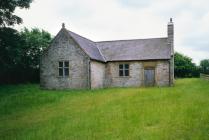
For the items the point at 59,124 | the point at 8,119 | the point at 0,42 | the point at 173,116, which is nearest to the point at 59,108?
the point at 8,119

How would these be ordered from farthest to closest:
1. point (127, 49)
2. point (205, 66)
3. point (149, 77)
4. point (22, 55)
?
point (205, 66) < point (22, 55) < point (127, 49) < point (149, 77)

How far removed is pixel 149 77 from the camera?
34.4 m

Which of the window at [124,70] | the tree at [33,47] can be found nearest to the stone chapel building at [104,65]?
the window at [124,70]

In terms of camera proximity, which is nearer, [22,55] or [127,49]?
[127,49]

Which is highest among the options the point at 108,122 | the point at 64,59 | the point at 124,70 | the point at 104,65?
the point at 64,59

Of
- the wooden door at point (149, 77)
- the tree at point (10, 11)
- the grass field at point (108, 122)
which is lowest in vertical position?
the grass field at point (108, 122)

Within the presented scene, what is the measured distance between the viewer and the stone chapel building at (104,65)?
32500 mm

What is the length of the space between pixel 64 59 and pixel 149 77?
9.89 meters

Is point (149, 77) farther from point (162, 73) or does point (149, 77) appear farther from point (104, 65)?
point (104, 65)

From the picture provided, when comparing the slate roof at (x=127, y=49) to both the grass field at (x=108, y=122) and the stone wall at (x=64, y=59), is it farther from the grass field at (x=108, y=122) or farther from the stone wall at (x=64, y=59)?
the grass field at (x=108, y=122)

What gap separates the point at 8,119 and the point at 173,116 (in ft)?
30.1

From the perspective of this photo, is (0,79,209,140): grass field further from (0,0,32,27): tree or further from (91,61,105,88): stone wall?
(91,61,105,88): stone wall

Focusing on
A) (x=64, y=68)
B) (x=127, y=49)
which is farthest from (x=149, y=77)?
(x=64, y=68)

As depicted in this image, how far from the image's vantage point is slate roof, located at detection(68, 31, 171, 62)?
3412 centimetres
